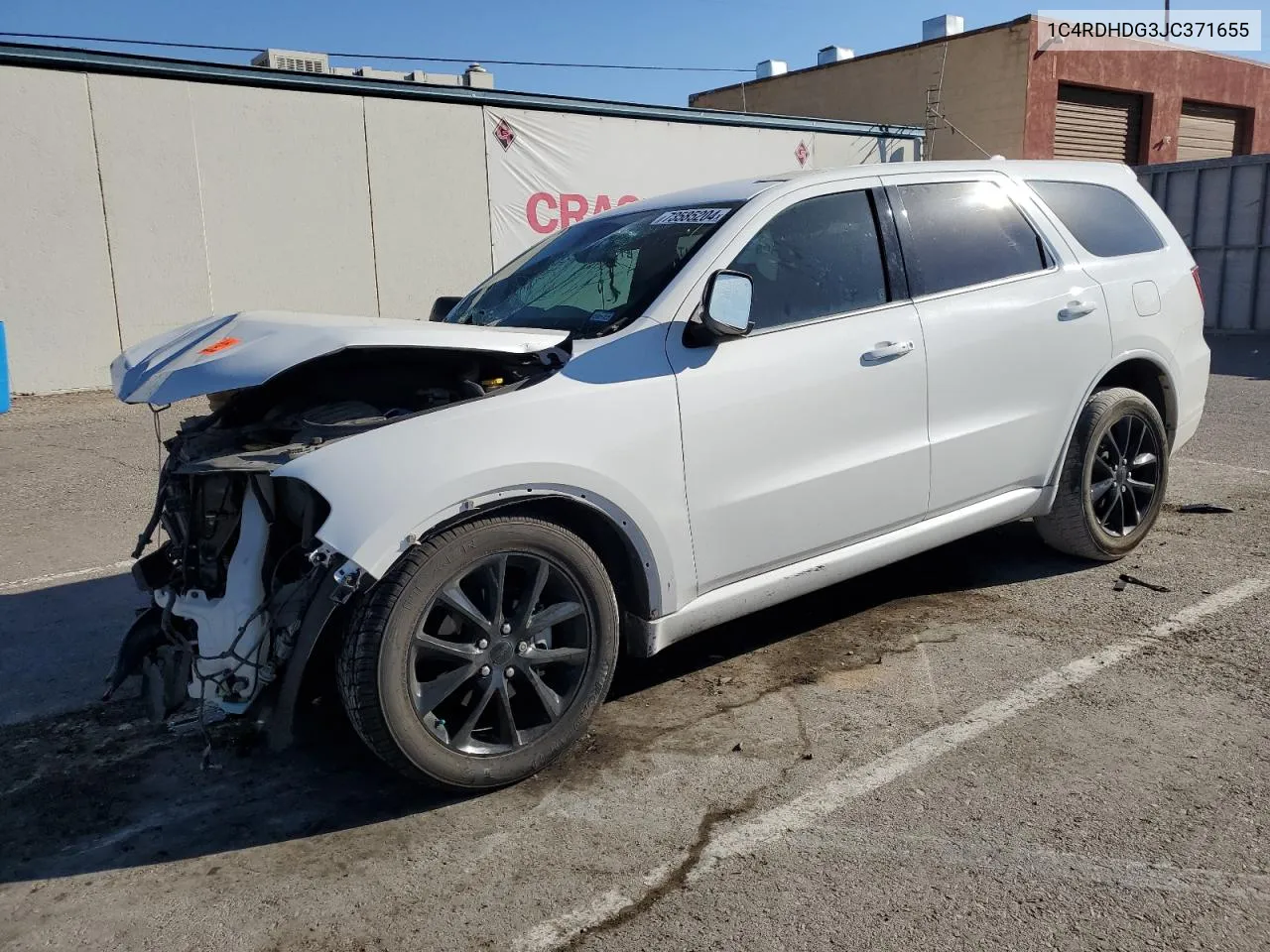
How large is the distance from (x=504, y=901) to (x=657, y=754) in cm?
88

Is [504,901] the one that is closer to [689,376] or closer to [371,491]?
[371,491]

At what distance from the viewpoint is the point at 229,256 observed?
43.8 feet

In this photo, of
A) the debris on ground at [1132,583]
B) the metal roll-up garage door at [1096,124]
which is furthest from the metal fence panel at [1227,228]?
the debris on ground at [1132,583]

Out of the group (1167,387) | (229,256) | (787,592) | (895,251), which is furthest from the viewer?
(229,256)

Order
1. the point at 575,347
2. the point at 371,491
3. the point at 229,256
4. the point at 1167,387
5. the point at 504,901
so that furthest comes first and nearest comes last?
the point at 229,256 → the point at 1167,387 → the point at 575,347 → the point at 371,491 → the point at 504,901

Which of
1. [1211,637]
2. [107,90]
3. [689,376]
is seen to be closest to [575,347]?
[689,376]

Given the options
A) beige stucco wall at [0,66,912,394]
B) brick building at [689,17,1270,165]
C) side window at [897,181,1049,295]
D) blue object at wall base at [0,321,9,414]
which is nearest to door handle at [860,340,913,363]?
side window at [897,181,1049,295]

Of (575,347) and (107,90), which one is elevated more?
(107,90)

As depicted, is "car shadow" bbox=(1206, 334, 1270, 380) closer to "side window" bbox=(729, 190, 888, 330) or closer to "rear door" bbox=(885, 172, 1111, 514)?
Answer: "rear door" bbox=(885, 172, 1111, 514)

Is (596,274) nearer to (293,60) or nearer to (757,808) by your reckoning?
(757,808)

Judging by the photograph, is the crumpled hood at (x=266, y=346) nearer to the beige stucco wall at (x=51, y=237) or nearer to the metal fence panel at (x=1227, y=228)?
the beige stucco wall at (x=51, y=237)

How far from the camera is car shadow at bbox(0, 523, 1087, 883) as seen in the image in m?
3.10

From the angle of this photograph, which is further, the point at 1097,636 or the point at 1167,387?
the point at 1167,387

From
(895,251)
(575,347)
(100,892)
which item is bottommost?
(100,892)
